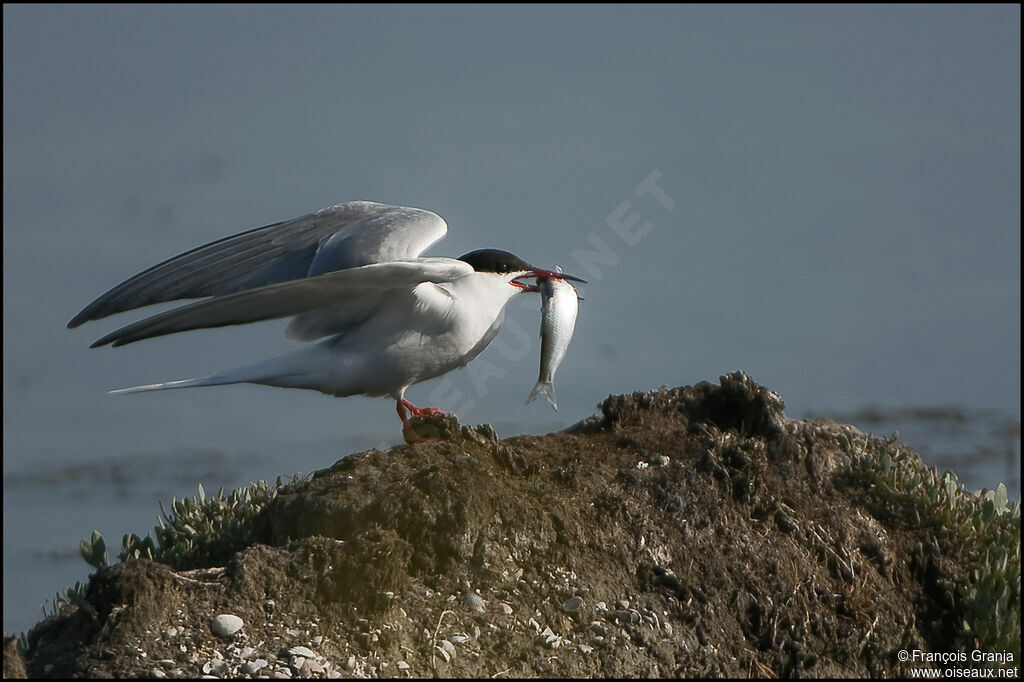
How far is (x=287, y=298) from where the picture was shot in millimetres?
5418

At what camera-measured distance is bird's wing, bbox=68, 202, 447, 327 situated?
232 inches

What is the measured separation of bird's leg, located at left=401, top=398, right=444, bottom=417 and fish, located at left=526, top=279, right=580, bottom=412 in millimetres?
453

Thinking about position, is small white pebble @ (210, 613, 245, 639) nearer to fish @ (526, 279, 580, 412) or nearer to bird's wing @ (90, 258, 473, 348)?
bird's wing @ (90, 258, 473, 348)

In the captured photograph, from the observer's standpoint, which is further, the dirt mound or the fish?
the fish

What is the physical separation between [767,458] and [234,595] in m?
2.35

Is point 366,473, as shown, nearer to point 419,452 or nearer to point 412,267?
point 419,452

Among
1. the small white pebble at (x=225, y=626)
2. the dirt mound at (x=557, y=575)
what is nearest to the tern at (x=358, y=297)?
the dirt mound at (x=557, y=575)

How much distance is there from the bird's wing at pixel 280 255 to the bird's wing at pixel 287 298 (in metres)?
0.44

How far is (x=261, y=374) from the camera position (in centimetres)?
610

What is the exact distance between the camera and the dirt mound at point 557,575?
4.16 meters

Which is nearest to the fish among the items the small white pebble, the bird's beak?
the bird's beak

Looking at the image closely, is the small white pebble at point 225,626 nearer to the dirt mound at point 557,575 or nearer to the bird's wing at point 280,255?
the dirt mound at point 557,575

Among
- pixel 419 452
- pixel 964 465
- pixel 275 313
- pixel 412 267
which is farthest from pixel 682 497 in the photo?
pixel 964 465

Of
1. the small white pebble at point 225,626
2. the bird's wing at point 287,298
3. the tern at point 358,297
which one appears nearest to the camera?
the small white pebble at point 225,626
